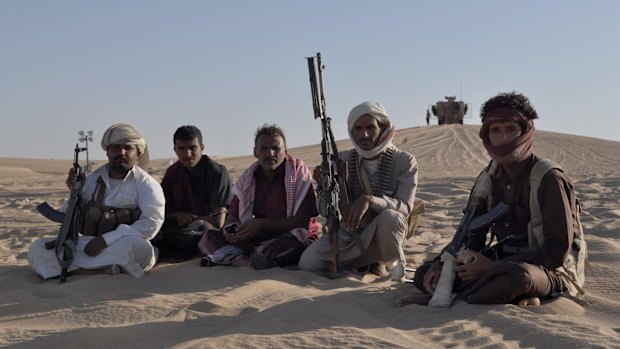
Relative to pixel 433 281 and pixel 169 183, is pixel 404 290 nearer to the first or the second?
pixel 433 281

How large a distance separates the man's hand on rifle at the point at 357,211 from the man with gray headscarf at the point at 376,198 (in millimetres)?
77

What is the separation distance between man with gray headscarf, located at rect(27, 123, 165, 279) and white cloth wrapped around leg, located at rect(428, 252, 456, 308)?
251 cm

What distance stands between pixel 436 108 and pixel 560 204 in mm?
41093

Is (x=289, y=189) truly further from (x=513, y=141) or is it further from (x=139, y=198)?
(x=513, y=141)

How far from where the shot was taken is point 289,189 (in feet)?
21.1

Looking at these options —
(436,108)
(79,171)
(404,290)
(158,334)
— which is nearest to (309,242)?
(404,290)

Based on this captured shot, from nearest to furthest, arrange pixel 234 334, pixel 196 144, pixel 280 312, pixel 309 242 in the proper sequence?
pixel 234 334, pixel 280 312, pixel 309 242, pixel 196 144

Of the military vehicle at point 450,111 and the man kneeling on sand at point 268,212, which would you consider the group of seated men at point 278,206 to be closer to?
the man kneeling on sand at point 268,212

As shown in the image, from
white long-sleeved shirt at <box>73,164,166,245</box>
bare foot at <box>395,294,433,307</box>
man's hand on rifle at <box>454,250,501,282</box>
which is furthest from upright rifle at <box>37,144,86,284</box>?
man's hand on rifle at <box>454,250,501,282</box>

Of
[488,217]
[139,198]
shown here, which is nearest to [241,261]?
[139,198]

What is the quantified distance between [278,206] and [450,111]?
38428mm

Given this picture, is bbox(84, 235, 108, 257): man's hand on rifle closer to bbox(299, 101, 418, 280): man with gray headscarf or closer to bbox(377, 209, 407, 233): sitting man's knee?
bbox(299, 101, 418, 280): man with gray headscarf

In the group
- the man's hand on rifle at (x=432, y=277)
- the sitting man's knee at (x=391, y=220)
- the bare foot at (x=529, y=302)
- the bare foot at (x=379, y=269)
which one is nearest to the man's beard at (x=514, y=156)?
the man's hand on rifle at (x=432, y=277)

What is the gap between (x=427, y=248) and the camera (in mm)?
7641
